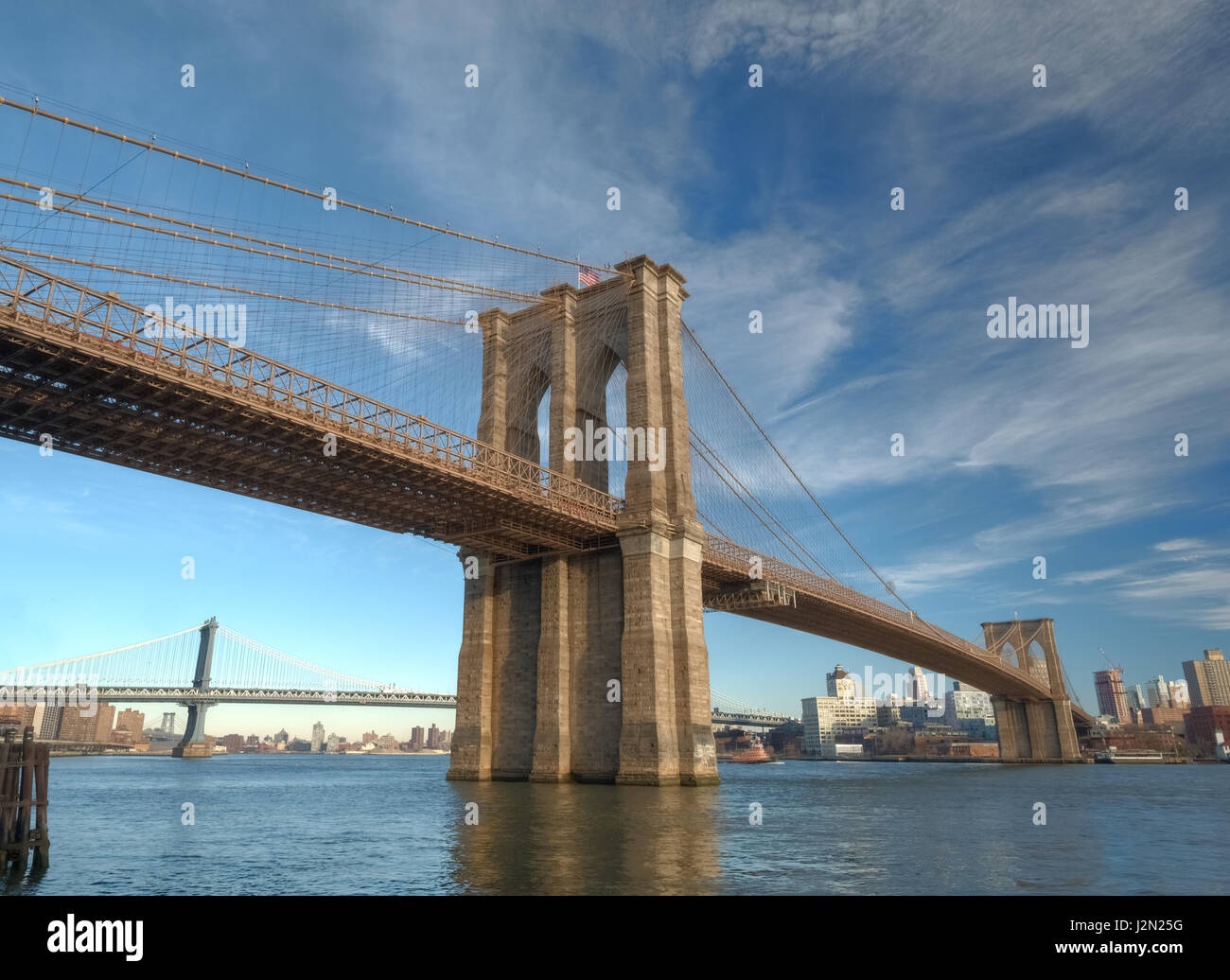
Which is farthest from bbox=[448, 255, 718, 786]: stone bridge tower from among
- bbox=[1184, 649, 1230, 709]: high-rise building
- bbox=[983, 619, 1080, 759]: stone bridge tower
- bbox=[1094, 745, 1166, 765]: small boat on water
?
bbox=[1184, 649, 1230, 709]: high-rise building

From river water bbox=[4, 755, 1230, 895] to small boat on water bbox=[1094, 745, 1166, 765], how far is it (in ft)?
342

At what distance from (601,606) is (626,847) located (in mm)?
25663

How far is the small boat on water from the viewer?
125m

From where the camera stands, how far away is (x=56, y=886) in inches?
592

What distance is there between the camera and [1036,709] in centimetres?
11031

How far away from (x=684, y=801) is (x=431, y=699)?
330ft

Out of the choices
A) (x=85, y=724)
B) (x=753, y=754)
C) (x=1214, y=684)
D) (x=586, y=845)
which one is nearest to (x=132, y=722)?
(x=85, y=724)

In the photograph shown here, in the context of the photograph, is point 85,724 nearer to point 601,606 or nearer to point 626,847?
point 601,606

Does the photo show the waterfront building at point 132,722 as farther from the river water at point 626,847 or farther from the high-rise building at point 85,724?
the river water at point 626,847

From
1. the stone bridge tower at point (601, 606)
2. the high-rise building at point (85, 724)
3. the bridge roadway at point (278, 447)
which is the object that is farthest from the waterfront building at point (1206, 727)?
the high-rise building at point (85, 724)
